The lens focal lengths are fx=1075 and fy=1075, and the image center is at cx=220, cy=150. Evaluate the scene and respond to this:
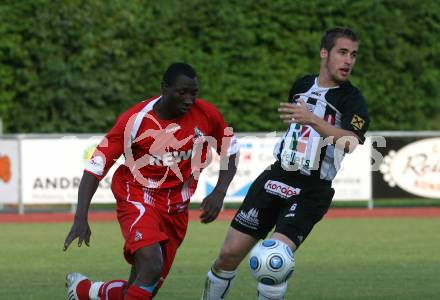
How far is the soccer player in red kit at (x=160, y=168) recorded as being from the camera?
294 inches

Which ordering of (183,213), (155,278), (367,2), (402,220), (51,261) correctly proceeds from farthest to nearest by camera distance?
1. (367,2)
2. (402,220)
3. (51,261)
4. (183,213)
5. (155,278)

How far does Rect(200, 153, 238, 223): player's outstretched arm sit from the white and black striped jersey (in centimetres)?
41

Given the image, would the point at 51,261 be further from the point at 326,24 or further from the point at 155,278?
the point at 326,24

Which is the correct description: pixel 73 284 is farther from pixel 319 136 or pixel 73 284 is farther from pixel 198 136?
pixel 319 136

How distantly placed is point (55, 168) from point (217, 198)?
12.1 metres

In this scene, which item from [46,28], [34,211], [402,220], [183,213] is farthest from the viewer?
[46,28]

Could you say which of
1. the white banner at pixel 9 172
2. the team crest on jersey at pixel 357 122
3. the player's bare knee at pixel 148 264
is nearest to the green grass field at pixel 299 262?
the white banner at pixel 9 172

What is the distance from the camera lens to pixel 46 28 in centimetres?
2314

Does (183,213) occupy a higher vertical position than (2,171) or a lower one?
higher

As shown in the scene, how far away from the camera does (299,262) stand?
12180 millimetres

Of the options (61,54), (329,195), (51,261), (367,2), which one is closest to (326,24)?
(367,2)

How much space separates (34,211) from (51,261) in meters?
8.10

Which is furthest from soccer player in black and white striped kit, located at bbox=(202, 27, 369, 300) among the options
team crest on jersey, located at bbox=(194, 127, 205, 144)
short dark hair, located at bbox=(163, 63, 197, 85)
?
short dark hair, located at bbox=(163, 63, 197, 85)

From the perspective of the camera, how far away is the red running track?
19234 mm
